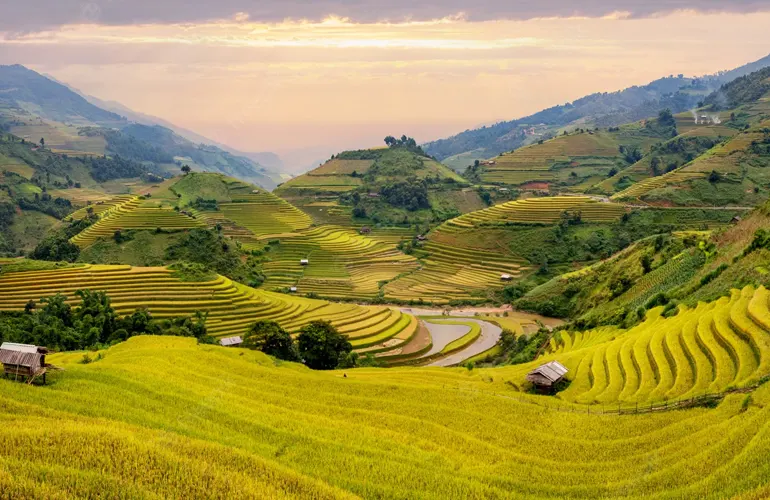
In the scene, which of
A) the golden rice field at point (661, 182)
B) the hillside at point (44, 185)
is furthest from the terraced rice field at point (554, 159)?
the hillside at point (44, 185)

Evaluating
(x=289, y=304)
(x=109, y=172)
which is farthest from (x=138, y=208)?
(x=109, y=172)

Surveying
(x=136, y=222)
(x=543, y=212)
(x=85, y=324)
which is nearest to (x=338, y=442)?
(x=85, y=324)

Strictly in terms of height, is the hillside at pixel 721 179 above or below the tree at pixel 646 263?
above

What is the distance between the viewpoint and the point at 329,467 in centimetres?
1254

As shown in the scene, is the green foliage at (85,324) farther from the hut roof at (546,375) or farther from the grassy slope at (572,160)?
the grassy slope at (572,160)

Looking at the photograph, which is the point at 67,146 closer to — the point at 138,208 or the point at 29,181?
the point at 29,181

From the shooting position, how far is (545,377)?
22.7 meters

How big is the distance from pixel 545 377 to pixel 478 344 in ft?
79.7

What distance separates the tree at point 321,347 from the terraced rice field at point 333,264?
26385 millimetres

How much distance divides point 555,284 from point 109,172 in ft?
471

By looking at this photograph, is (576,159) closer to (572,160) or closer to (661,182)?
(572,160)

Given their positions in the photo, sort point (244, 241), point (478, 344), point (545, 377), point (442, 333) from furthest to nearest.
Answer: point (244, 241) < point (442, 333) < point (478, 344) < point (545, 377)

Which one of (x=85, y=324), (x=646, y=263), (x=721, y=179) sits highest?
(x=721, y=179)

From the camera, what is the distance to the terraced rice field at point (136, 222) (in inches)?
2516
